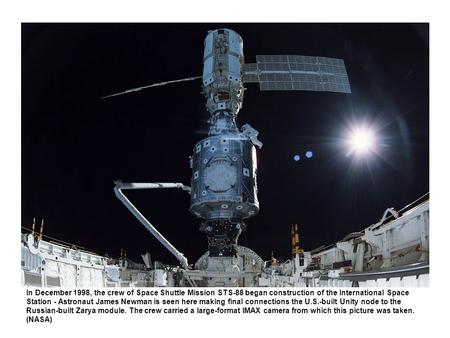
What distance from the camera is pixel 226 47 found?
23969 millimetres

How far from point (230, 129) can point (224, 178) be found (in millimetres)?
3901

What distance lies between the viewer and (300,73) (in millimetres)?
23922

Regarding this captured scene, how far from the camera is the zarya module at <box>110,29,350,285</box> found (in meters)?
22.5

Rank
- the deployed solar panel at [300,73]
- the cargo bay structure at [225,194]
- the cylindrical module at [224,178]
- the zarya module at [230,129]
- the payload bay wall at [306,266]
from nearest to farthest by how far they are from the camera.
Result: the payload bay wall at [306,266], the cargo bay structure at [225,194], the cylindrical module at [224,178], the zarya module at [230,129], the deployed solar panel at [300,73]

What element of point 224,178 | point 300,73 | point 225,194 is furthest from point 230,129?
point 300,73

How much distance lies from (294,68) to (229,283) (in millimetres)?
14102

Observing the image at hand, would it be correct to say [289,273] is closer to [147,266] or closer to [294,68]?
[147,266]

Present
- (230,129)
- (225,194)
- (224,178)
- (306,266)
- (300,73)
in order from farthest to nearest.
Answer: (230,129)
(300,73)
(224,178)
(225,194)
(306,266)

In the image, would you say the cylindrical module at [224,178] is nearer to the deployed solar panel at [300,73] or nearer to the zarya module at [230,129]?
the zarya module at [230,129]

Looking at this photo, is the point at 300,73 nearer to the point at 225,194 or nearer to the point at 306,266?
the point at 225,194

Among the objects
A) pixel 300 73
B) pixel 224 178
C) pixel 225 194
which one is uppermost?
pixel 300 73

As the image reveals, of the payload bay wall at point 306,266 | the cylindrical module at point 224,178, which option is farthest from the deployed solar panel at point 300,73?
the payload bay wall at point 306,266

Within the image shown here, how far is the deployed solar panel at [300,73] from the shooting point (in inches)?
929

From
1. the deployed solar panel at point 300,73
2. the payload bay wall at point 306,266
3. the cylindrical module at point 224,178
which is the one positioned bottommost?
the payload bay wall at point 306,266
